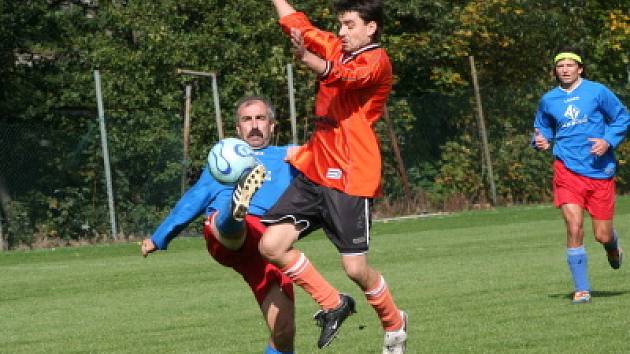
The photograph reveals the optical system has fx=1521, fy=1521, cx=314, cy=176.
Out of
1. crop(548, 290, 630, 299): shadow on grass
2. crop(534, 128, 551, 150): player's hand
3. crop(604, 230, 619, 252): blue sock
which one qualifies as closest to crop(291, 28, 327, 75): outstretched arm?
crop(534, 128, 551, 150): player's hand

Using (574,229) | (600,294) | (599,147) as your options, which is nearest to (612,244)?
(600,294)

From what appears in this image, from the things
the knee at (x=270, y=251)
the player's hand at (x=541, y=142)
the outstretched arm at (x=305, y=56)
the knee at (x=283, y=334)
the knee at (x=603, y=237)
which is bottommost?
the knee at (x=603, y=237)

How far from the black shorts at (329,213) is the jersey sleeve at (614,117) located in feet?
14.0

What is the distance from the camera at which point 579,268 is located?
1122cm

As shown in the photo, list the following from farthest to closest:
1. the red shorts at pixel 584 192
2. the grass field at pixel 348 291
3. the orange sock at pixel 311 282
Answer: the red shorts at pixel 584 192, the grass field at pixel 348 291, the orange sock at pixel 311 282

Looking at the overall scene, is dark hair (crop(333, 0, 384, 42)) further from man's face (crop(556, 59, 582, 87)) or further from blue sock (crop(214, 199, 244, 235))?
man's face (crop(556, 59, 582, 87))

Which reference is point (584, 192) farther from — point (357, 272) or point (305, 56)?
point (305, 56)

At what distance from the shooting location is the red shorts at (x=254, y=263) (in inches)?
312

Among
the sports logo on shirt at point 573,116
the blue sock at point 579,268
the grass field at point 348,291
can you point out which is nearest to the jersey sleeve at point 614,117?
the sports logo on shirt at point 573,116

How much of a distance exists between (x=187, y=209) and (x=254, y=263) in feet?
1.48

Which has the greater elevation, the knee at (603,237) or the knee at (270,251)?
the knee at (270,251)

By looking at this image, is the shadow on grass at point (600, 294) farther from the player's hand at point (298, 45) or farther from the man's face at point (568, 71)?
the player's hand at point (298, 45)

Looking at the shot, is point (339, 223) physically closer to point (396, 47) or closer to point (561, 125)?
point (561, 125)

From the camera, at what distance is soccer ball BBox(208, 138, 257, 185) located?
741 cm
